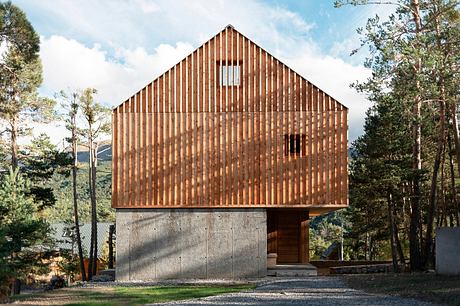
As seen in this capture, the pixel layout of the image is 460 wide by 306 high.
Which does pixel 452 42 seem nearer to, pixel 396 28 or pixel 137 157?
pixel 396 28

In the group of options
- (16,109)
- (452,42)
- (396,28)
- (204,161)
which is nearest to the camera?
(452,42)

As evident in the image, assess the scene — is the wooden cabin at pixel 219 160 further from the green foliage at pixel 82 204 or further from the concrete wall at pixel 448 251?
the green foliage at pixel 82 204

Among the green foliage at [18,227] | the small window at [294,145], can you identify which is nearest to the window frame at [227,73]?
the small window at [294,145]

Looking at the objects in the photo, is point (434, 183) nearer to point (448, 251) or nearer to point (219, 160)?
point (448, 251)

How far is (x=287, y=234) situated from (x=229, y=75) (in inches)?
326

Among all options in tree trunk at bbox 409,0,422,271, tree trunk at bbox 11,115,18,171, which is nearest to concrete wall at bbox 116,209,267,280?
tree trunk at bbox 409,0,422,271

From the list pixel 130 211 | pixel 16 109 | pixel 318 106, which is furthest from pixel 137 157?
pixel 16 109

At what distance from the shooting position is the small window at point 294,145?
22.9 metres

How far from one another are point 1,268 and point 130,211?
6.20m

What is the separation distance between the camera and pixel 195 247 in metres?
22.5

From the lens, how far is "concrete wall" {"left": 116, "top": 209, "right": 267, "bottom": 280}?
2244cm

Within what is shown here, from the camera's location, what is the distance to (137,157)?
22.9 m

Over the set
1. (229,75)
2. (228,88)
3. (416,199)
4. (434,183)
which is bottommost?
(416,199)

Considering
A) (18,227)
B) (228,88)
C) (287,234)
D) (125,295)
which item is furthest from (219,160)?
(18,227)
